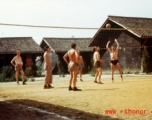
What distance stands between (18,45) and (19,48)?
3.10 feet

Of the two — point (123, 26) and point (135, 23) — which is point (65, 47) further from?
point (123, 26)

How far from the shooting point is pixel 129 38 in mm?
26109

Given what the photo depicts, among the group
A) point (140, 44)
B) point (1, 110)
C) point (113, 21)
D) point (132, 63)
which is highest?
point (113, 21)

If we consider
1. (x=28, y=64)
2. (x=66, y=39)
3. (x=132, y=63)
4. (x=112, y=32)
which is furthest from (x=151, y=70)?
(x=66, y=39)

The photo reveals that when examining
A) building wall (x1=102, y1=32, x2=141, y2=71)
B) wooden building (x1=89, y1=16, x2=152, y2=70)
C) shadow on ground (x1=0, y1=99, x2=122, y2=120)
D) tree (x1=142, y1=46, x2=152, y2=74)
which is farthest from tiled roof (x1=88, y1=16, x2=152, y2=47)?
shadow on ground (x1=0, y1=99, x2=122, y2=120)

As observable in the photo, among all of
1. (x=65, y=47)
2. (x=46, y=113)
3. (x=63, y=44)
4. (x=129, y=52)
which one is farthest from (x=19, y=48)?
(x=46, y=113)

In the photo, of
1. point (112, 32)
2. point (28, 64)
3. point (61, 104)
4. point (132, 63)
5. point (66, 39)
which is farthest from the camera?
point (66, 39)

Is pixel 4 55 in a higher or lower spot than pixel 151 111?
higher

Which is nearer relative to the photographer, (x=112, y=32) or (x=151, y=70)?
(x=151, y=70)

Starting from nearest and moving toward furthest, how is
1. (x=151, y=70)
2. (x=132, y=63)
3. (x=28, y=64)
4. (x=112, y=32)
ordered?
(x=151, y=70) < (x=132, y=63) < (x=112, y=32) < (x=28, y=64)

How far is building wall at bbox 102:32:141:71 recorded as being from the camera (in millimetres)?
25234

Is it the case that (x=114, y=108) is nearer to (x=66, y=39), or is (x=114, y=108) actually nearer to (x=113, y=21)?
(x=113, y=21)

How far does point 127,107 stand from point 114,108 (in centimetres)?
28

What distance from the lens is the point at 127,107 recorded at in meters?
5.74
